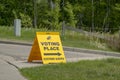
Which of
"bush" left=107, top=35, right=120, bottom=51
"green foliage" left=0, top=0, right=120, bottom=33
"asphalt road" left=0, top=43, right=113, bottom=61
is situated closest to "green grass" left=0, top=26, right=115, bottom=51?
"bush" left=107, top=35, right=120, bottom=51

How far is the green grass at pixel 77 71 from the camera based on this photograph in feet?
37.3

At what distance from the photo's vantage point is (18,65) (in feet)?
47.4

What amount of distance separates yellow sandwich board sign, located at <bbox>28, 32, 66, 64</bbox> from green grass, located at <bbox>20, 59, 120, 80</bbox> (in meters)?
1.07

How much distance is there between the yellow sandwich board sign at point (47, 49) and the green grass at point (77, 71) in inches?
42.2

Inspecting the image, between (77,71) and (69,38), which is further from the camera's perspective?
(69,38)

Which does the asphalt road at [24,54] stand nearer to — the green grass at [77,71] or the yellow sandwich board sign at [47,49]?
the yellow sandwich board sign at [47,49]

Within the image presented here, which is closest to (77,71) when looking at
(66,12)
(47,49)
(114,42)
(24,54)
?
(47,49)

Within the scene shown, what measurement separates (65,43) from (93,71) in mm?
11872

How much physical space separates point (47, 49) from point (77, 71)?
305 cm

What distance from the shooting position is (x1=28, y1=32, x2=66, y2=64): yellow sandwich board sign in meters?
15.2

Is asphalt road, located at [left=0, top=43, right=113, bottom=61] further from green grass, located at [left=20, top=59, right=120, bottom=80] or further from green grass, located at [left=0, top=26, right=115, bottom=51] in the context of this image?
green grass, located at [left=20, top=59, right=120, bottom=80]

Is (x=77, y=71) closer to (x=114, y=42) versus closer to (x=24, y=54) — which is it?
(x=24, y=54)

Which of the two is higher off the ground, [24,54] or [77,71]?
[77,71]

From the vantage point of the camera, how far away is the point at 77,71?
12570 millimetres
